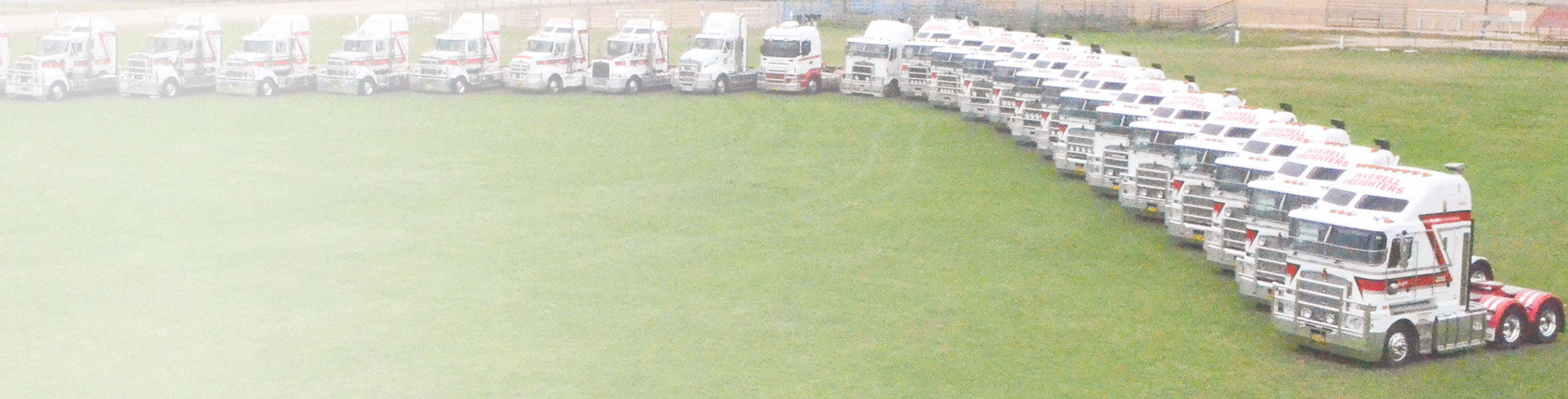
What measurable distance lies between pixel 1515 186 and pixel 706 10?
7003 cm

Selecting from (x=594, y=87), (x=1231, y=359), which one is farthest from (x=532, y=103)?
(x=1231, y=359)

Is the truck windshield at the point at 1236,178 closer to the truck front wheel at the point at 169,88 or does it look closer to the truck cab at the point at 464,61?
the truck cab at the point at 464,61

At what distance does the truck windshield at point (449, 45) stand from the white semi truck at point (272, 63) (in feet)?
16.9

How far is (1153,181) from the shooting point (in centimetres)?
4000

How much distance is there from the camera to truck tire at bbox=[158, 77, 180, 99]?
65.8 m

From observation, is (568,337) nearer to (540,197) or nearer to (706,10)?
(540,197)

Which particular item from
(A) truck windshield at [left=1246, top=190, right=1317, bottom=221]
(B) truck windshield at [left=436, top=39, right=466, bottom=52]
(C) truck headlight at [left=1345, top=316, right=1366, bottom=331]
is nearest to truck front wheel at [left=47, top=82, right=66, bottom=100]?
(B) truck windshield at [left=436, top=39, right=466, bottom=52]

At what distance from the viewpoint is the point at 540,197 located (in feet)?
144

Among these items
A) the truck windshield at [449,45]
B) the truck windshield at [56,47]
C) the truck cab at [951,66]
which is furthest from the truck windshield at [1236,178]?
the truck windshield at [56,47]

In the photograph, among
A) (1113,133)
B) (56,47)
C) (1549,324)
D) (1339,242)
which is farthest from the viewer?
(56,47)

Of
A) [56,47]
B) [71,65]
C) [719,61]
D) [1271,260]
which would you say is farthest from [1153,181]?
[56,47]

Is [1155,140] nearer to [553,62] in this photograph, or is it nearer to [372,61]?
[553,62]

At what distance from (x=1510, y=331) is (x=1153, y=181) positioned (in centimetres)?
1196

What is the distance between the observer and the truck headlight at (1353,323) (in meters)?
27.2
